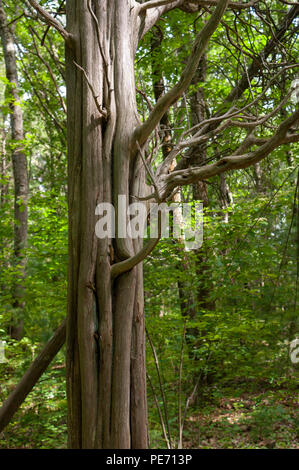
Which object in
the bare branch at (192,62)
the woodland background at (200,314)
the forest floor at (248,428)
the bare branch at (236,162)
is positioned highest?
the bare branch at (192,62)

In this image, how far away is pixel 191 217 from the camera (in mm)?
4891

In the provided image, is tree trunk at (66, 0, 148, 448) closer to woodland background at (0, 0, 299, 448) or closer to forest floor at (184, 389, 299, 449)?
woodland background at (0, 0, 299, 448)

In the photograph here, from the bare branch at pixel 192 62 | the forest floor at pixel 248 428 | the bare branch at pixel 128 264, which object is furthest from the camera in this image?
the forest floor at pixel 248 428

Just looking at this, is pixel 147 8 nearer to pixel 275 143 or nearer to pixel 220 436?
pixel 275 143

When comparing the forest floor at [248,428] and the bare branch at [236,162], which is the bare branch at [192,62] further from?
the forest floor at [248,428]

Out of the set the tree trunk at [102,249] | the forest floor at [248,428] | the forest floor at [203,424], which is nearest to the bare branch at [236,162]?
the tree trunk at [102,249]

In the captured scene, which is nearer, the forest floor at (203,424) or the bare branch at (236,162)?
the bare branch at (236,162)

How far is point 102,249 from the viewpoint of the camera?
2135 millimetres

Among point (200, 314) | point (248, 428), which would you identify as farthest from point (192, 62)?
point (248, 428)

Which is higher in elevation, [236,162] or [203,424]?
[236,162]

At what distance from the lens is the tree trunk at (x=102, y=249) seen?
2027 millimetres

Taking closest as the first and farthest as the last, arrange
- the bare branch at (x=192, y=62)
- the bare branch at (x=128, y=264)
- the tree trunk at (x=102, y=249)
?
the bare branch at (x=192, y=62), the bare branch at (x=128, y=264), the tree trunk at (x=102, y=249)

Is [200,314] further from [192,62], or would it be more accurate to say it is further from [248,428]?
[192,62]

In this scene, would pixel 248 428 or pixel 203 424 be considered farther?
pixel 203 424
